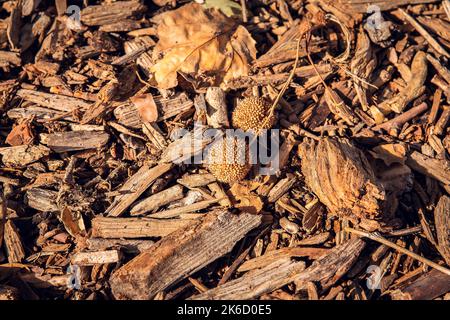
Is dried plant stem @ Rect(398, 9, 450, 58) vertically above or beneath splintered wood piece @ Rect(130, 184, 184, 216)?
above

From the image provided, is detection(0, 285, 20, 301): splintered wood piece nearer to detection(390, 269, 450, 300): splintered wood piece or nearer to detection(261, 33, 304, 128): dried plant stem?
detection(261, 33, 304, 128): dried plant stem

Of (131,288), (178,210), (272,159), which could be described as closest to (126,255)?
(131,288)

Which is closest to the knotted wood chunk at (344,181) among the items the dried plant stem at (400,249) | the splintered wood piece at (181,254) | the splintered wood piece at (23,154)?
the dried plant stem at (400,249)

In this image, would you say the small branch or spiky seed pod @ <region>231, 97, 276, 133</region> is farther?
the small branch

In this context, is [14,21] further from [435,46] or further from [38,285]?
[435,46]

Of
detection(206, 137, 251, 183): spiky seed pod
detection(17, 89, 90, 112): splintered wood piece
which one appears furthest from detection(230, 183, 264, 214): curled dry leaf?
detection(17, 89, 90, 112): splintered wood piece

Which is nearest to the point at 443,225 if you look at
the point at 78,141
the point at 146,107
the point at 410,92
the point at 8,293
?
the point at 410,92
